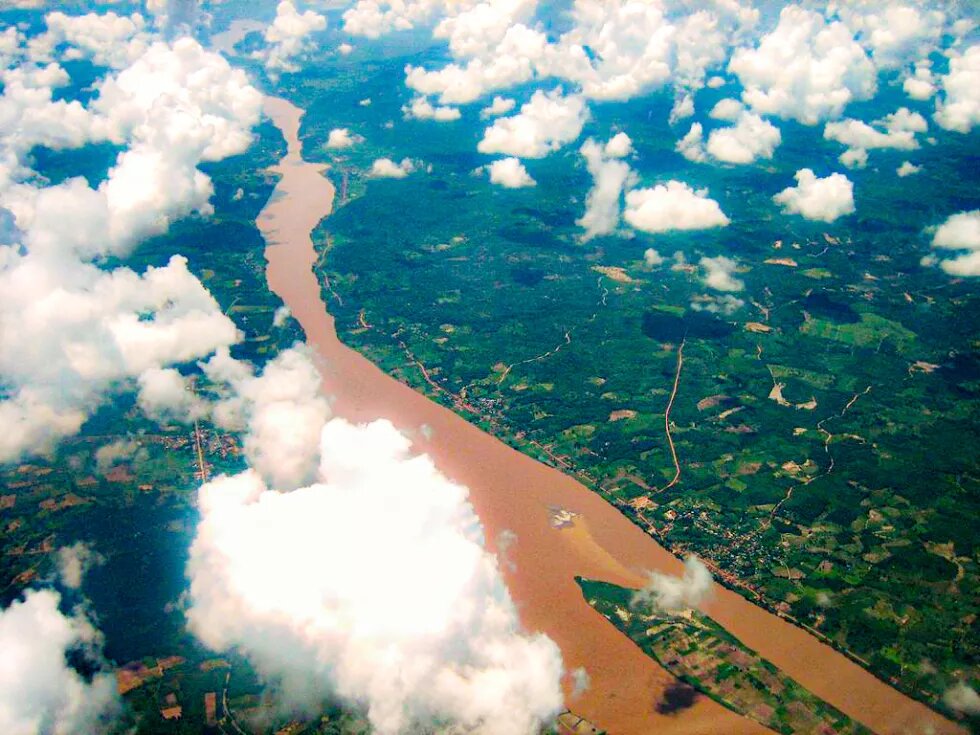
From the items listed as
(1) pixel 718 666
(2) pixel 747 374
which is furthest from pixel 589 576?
(2) pixel 747 374

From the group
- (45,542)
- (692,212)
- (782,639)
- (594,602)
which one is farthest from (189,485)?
(692,212)

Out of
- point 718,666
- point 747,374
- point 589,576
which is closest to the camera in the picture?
point 718,666

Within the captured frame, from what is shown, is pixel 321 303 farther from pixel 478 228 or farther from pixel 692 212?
pixel 692 212

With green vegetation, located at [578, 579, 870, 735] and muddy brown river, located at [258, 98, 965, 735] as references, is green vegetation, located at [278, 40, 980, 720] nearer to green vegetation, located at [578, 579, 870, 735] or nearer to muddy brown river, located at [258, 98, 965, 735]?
muddy brown river, located at [258, 98, 965, 735]

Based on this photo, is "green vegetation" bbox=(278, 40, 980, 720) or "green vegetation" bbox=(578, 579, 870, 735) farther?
"green vegetation" bbox=(278, 40, 980, 720)

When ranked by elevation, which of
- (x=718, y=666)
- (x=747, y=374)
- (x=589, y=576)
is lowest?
(x=747, y=374)

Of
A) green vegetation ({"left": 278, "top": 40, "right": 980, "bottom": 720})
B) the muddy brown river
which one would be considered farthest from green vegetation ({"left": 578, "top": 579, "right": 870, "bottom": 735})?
green vegetation ({"left": 278, "top": 40, "right": 980, "bottom": 720})

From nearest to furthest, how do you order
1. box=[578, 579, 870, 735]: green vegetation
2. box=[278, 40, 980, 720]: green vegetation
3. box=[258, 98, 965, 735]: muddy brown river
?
box=[578, 579, 870, 735]: green vegetation
box=[258, 98, 965, 735]: muddy brown river
box=[278, 40, 980, 720]: green vegetation

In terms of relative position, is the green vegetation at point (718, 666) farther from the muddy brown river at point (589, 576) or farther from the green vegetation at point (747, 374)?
the green vegetation at point (747, 374)

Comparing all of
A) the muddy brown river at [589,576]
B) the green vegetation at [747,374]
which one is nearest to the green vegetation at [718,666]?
the muddy brown river at [589,576]

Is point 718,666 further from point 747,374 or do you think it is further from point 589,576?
point 747,374
